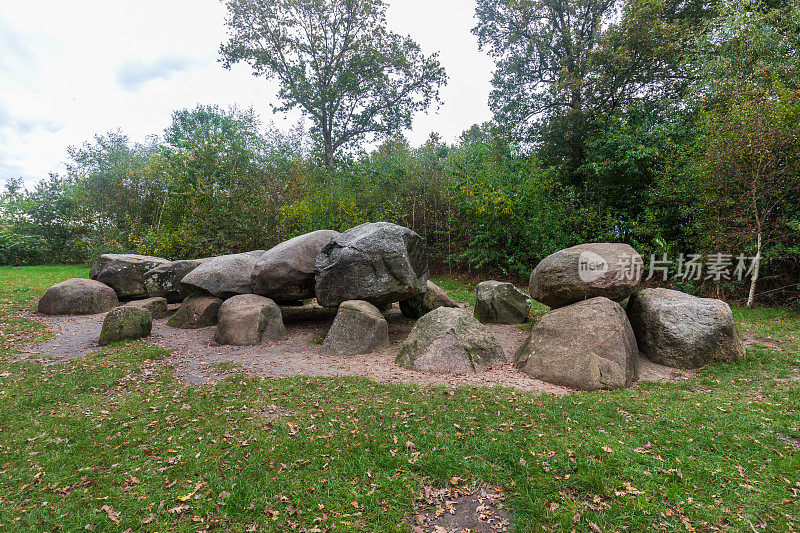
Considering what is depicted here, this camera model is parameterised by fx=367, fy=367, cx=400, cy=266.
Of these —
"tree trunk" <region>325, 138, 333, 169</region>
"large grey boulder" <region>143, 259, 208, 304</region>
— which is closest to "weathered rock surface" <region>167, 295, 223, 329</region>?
"large grey boulder" <region>143, 259, 208, 304</region>

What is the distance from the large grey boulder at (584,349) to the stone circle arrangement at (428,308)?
17 millimetres

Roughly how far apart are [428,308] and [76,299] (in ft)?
31.6

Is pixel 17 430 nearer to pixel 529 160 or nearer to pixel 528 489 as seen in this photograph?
pixel 528 489

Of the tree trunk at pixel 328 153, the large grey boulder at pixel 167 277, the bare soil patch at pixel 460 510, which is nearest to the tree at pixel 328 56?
the tree trunk at pixel 328 153

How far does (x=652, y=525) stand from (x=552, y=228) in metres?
13.0

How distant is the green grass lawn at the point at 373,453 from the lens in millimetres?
3027

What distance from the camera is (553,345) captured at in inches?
251

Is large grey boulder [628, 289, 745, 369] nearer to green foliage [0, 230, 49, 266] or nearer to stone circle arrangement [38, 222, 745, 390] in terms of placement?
stone circle arrangement [38, 222, 745, 390]

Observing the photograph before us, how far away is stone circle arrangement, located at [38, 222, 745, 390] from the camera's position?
632 centimetres

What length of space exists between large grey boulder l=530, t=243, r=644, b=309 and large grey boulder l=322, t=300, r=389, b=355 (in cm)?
352

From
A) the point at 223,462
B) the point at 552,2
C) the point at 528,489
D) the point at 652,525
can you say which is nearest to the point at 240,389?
the point at 223,462

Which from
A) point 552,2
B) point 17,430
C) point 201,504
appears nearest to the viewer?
point 201,504

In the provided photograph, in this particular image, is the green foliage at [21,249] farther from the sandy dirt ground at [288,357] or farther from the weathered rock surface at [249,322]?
the weathered rock surface at [249,322]

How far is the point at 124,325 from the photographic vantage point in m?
7.73
